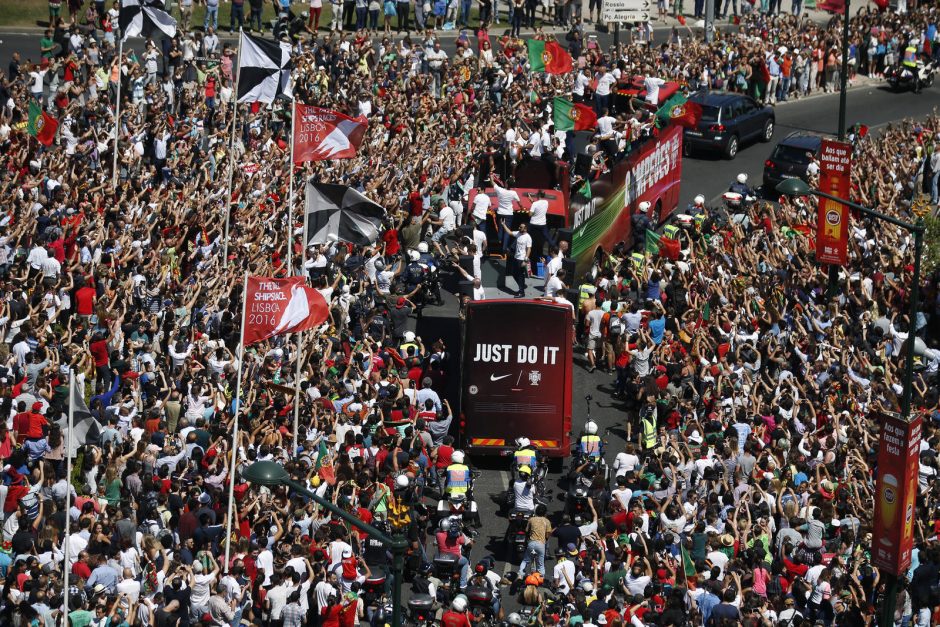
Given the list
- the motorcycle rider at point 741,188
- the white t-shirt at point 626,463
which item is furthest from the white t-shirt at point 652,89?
the white t-shirt at point 626,463

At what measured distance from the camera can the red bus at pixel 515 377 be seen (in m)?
26.3

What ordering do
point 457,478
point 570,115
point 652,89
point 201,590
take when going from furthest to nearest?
1. point 652,89
2. point 570,115
3. point 457,478
4. point 201,590

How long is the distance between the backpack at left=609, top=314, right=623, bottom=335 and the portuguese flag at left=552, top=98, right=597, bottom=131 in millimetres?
5246

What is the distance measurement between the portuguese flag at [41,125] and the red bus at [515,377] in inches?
392

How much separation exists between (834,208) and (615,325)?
4628 mm

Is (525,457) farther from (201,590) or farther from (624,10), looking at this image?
(624,10)

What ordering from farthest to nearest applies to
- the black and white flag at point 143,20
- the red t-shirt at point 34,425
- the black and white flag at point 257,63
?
the black and white flag at point 143,20 → the black and white flag at point 257,63 → the red t-shirt at point 34,425

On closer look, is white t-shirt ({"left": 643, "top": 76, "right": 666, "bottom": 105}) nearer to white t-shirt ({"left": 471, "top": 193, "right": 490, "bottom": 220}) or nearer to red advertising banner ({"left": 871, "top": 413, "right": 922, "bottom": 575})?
white t-shirt ({"left": 471, "top": 193, "right": 490, "bottom": 220})

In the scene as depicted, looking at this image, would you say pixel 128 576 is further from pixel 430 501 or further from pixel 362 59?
pixel 362 59

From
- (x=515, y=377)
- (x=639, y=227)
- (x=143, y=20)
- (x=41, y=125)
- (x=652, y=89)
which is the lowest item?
(x=515, y=377)

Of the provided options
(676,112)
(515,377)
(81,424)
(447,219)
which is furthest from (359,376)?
(676,112)

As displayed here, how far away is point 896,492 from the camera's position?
19.0 metres

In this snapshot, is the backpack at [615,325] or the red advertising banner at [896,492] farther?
the backpack at [615,325]

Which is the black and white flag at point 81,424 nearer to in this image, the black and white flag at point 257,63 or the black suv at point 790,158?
the black and white flag at point 257,63
